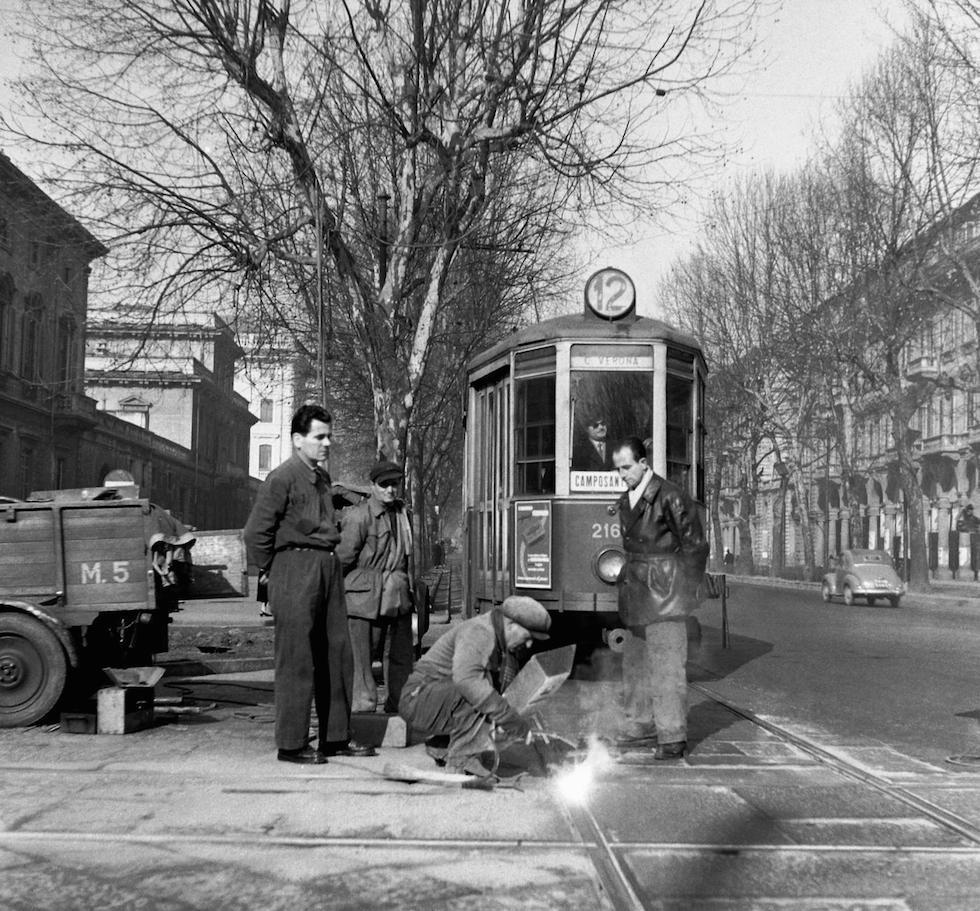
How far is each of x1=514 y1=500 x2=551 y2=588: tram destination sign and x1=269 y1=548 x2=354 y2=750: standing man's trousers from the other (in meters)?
4.01

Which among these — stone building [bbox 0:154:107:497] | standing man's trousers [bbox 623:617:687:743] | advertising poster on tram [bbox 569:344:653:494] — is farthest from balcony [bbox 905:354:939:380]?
standing man's trousers [bbox 623:617:687:743]

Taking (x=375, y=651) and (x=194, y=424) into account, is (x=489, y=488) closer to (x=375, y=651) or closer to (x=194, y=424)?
(x=375, y=651)

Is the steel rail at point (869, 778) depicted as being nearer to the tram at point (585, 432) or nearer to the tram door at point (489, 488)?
the tram at point (585, 432)

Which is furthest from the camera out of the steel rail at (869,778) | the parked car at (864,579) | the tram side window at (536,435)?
the parked car at (864,579)

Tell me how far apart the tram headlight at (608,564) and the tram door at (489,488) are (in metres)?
0.93

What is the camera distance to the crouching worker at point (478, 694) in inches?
230

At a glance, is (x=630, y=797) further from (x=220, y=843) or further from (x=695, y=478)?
(x=695, y=478)

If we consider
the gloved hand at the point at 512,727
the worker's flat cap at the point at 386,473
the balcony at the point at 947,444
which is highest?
the balcony at the point at 947,444

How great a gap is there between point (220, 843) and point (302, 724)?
5.59ft

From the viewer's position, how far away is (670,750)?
21.4ft

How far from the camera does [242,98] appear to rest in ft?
51.7

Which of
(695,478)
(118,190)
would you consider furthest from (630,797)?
(118,190)

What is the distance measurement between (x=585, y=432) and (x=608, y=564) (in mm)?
1139

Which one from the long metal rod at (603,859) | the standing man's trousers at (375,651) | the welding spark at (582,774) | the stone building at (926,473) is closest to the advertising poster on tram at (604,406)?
the standing man's trousers at (375,651)
